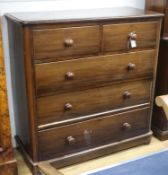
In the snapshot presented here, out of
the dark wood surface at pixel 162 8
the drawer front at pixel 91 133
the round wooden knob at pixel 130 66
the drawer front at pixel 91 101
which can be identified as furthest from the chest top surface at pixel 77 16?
the drawer front at pixel 91 133

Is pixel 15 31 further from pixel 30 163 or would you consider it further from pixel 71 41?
pixel 30 163

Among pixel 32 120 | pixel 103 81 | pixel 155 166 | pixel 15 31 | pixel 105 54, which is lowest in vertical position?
pixel 155 166

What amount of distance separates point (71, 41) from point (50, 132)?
0.55 meters

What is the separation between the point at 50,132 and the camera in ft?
6.02

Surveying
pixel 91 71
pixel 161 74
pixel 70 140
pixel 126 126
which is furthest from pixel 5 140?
pixel 161 74

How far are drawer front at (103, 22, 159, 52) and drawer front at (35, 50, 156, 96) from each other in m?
0.05

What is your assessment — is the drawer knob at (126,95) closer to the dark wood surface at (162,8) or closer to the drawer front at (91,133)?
the drawer front at (91,133)

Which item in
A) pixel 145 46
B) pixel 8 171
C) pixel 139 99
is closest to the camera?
pixel 8 171

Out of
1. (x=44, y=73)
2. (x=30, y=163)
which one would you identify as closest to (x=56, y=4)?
(x=44, y=73)

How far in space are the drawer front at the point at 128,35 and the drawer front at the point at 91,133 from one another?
0.45m

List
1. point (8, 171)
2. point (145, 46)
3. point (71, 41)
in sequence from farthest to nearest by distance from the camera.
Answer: point (145, 46), point (8, 171), point (71, 41)

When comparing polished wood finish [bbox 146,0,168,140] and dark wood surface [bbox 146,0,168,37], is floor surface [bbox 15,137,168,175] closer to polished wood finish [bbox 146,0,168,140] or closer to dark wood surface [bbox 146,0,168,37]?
polished wood finish [bbox 146,0,168,140]

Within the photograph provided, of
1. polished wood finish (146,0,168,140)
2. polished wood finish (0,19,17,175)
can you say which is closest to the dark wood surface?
polished wood finish (146,0,168,140)

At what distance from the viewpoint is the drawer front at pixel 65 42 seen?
162cm
